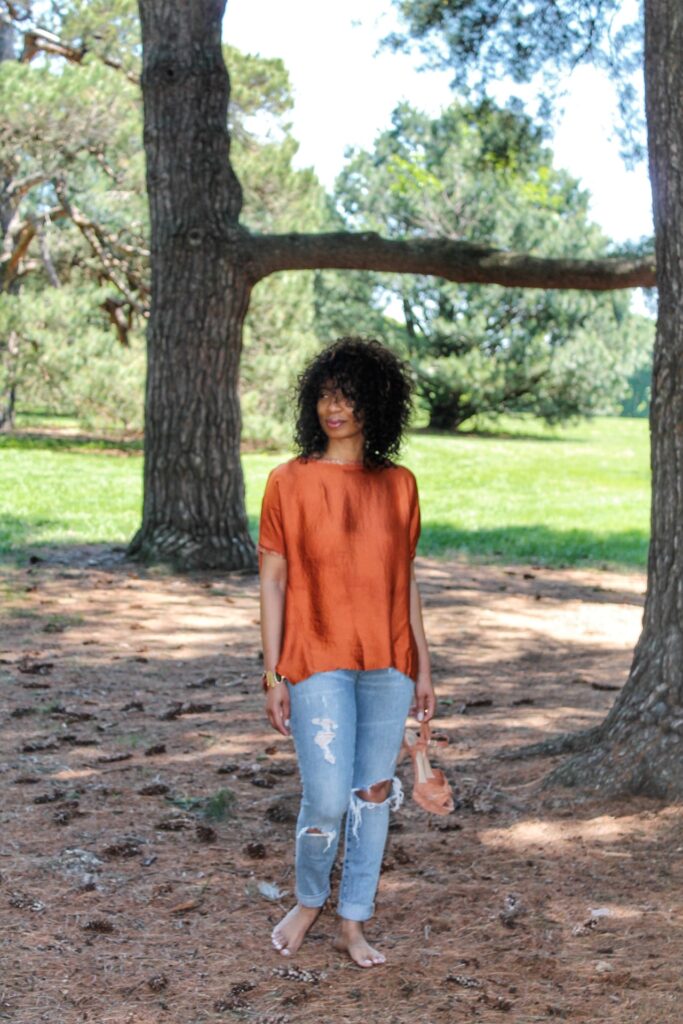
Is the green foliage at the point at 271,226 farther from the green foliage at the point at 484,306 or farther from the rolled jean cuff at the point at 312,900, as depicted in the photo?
the rolled jean cuff at the point at 312,900

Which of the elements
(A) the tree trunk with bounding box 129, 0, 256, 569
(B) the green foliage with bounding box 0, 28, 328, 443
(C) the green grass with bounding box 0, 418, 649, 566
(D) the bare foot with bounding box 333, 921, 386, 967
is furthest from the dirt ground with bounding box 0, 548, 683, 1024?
(B) the green foliage with bounding box 0, 28, 328, 443

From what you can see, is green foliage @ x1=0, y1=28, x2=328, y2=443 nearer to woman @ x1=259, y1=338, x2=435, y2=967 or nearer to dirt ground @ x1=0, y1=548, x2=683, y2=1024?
dirt ground @ x1=0, y1=548, x2=683, y2=1024

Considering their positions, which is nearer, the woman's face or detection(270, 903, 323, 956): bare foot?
the woman's face

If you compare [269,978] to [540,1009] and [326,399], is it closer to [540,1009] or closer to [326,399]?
[540,1009]

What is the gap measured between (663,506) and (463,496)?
45.1 ft

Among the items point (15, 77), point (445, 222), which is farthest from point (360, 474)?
point (445, 222)

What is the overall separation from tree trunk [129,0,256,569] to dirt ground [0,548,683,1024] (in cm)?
280

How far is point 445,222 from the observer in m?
29.1

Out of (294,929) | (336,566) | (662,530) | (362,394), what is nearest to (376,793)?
(294,929)

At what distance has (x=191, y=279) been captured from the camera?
32.7 feet

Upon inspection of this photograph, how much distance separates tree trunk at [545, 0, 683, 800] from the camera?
181 inches

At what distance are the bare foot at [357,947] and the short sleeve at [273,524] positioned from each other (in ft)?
3.49

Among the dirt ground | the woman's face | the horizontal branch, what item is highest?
the horizontal branch

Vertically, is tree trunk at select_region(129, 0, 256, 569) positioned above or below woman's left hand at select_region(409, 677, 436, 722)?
above
